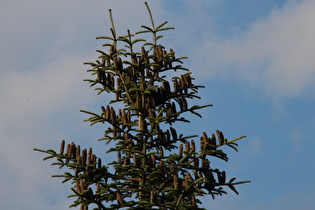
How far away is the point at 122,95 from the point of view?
14227 mm

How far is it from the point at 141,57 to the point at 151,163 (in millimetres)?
3283

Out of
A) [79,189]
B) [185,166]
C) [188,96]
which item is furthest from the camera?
[188,96]

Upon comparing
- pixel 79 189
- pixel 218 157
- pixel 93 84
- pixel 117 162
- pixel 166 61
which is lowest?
pixel 79 189

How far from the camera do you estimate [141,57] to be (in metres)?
14.0

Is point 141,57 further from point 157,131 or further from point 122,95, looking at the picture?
point 157,131

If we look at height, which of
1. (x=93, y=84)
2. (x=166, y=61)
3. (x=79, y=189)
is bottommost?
(x=79, y=189)

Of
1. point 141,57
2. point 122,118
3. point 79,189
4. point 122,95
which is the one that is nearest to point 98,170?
point 79,189

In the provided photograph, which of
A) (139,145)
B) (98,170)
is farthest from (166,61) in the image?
(98,170)

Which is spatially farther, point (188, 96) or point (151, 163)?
point (188, 96)

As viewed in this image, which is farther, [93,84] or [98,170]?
[93,84]

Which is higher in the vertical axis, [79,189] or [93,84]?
[93,84]

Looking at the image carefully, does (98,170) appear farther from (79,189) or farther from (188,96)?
(188,96)

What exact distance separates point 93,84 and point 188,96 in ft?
8.97

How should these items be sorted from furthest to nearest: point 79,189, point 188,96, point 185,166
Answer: point 188,96 < point 185,166 < point 79,189
